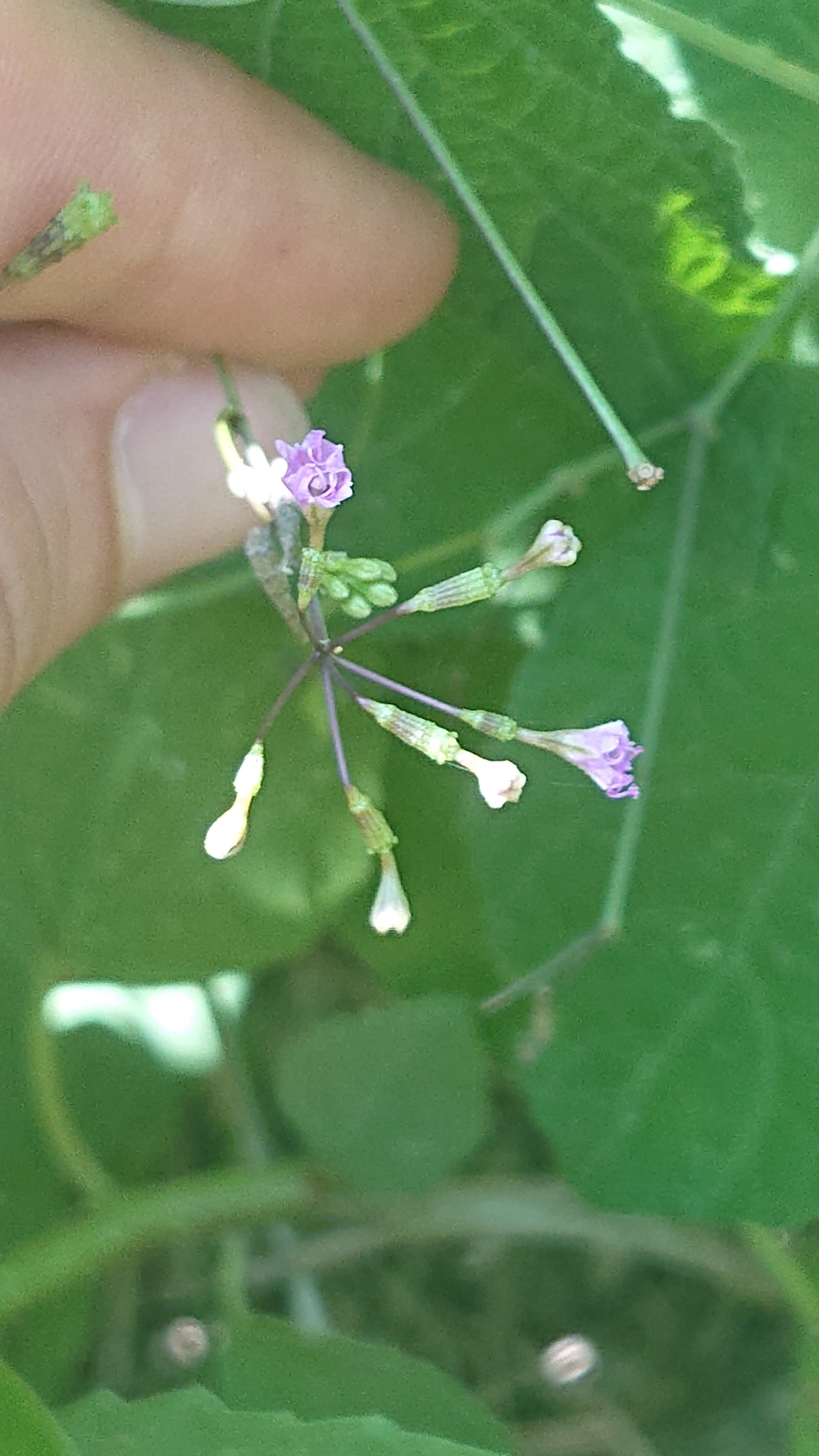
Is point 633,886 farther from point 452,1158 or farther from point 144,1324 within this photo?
point 144,1324

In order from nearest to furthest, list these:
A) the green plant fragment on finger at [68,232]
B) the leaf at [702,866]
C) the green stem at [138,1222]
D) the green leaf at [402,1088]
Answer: the green plant fragment on finger at [68,232] → the leaf at [702,866] → the green stem at [138,1222] → the green leaf at [402,1088]

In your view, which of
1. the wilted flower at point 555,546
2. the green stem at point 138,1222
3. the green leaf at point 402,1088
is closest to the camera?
the wilted flower at point 555,546

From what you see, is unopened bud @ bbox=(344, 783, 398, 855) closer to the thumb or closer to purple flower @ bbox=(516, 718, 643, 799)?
purple flower @ bbox=(516, 718, 643, 799)

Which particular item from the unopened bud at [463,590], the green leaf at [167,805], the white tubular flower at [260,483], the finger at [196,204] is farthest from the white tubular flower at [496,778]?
the green leaf at [167,805]

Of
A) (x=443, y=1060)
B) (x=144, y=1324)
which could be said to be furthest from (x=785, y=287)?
(x=144, y=1324)

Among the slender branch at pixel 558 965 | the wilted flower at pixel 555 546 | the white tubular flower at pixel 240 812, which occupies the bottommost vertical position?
the slender branch at pixel 558 965

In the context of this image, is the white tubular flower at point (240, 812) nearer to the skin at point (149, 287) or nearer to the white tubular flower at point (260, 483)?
the white tubular flower at point (260, 483)

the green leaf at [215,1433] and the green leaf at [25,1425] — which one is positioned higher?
the green leaf at [25,1425]
